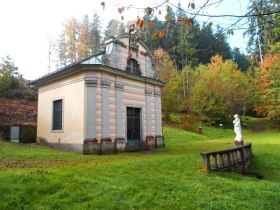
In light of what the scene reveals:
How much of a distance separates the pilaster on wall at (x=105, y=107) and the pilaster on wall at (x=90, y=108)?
0.50 meters

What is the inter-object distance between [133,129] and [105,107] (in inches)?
113

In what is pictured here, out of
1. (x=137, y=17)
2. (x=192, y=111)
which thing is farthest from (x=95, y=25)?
(x=137, y=17)

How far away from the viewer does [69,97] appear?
566 inches

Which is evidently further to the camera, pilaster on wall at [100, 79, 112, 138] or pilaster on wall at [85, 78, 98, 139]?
pilaster on wall at [100, 79, 112, 138]

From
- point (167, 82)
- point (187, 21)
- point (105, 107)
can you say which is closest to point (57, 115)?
point (105, 107)

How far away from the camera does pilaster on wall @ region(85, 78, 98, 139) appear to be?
13.0 m

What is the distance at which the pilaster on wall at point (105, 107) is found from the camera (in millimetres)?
13500

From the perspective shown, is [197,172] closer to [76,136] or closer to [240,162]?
[240,162]

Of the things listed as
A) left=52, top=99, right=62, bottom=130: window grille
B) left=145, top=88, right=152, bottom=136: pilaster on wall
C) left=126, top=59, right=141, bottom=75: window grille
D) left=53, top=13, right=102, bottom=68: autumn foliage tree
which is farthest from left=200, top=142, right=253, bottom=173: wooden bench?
left=53, top=13, right=102, bottom=68: autumn foliage tree

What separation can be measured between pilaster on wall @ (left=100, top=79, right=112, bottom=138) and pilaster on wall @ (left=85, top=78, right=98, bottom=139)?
504mm

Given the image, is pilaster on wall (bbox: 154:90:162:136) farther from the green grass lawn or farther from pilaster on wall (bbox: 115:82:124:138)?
the green grass lawn

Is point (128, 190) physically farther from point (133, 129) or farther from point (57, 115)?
point (57, 115)

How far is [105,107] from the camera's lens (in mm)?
13766

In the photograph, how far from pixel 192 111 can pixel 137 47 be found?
2030cm
